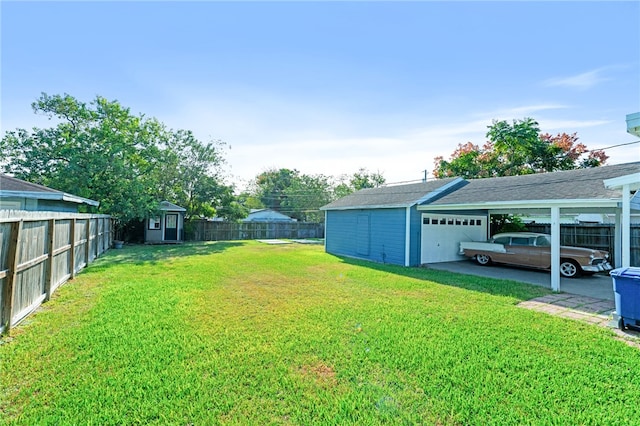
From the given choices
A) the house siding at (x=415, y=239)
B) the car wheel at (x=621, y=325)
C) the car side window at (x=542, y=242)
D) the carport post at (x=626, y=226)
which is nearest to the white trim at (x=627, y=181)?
the carport post at (x=626, y=226)

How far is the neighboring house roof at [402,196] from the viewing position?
11.8m

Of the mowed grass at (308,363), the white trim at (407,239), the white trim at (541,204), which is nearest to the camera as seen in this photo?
the mowed grass at (308,363)

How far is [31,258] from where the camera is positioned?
4.87m

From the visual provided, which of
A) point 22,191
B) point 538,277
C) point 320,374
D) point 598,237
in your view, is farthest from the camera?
point 598,237

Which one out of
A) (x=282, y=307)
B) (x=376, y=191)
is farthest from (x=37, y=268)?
(x=376, y=191)

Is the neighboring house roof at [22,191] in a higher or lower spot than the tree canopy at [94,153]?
lower

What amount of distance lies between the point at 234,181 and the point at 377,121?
42.6ft

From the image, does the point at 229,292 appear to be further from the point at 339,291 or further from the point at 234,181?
the point at 234,181

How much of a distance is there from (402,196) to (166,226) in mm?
16135

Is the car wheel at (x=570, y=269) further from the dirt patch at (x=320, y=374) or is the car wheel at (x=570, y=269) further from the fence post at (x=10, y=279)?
the fence post at (x=10, y=279)

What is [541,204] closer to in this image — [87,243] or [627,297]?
[627,297]

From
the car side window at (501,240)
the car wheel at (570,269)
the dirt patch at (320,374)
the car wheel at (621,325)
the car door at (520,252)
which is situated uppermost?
the car side window at (501,240)

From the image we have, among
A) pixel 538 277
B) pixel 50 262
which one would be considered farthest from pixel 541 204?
pixel 50 262

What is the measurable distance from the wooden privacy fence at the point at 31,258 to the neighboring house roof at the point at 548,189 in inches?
393
